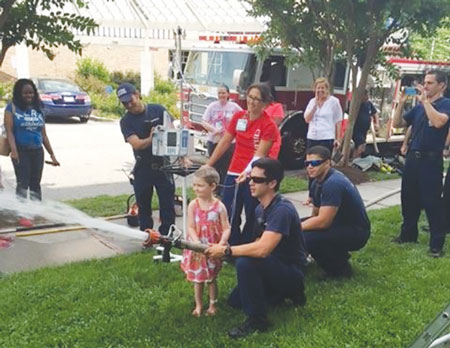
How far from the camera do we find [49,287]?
424 cm

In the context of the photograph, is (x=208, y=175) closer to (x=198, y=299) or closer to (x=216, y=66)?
(x=198, y=299)

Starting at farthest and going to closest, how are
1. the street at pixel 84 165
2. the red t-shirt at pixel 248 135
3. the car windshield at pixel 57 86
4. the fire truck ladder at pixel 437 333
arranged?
the car windshield at pixel 57 86 → the street at pixel 84 165 → the red t-shirt at pixel 248 135 → the fire truck ladder at pixel 437 333

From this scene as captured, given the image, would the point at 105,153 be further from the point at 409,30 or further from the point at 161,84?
the point at 161,84

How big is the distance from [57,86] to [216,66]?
30.6 feet

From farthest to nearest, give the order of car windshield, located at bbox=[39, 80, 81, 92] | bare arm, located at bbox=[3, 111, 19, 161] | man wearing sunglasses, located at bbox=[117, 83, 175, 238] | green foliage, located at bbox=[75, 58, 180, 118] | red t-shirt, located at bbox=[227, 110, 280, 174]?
1. green foliage, located at bbox=[75, 58, 180, 118]
2. car windshield, located at bbox=[39, 80, 81, 92]
3. bare arm, located at bbox=[3, 111, 19, 161]
4. man wearing sunglasses, located at bbox=[117, 83, 175, 238]
5. red t-shirt, located at bbox=[227, 110, 280, 174]

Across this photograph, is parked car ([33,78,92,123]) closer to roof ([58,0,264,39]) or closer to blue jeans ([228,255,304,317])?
roof ([58,0,264,39])

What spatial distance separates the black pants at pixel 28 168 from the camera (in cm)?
566

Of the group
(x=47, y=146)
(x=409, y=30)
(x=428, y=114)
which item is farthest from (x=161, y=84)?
(x=428, y=114)

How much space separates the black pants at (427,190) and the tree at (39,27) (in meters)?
3.53

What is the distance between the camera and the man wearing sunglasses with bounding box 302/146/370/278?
4.10 meters

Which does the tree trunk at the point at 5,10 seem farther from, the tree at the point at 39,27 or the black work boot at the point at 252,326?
the black work boot at the point at 252,326

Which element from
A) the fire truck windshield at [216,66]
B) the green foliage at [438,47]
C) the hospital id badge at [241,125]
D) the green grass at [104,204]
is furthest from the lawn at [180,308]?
the green foliage at [438,47]

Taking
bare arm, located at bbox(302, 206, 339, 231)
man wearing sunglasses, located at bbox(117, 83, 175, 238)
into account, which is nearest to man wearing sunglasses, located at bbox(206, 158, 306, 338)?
bare arm, located at bbox(302, 206, 339, 231)

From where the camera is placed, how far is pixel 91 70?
23234mm
